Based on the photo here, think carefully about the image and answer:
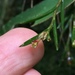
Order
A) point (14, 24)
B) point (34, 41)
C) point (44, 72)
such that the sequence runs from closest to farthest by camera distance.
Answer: point (34, 41) < point (14, 24) < point (44, 72)

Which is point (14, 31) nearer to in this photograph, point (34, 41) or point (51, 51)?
point (34, 41)

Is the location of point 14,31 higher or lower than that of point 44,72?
higher

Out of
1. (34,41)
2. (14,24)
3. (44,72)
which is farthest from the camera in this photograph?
(44,72)

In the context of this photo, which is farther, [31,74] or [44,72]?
[44,72]

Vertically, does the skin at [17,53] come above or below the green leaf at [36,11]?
below

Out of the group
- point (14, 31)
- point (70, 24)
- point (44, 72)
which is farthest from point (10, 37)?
point (44, 72)

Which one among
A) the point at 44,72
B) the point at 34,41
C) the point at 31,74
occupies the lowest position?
the point at 44,72

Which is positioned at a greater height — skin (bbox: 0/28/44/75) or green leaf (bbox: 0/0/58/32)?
green leaf (bbox: 0/0/58/32)
